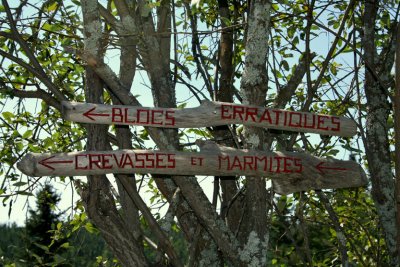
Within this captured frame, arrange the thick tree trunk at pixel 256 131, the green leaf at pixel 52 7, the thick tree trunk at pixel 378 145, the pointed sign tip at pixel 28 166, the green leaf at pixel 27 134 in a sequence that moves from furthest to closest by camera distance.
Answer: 1. the green leaf at pixel 27 134
2. the green leaf at pixel 52 7
3. the thick tree trunk at pixel 378 145
4. the thick tree trunk at pixel 256 131
5. the pointed sign tip at pixel 28 166

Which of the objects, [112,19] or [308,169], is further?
[112,19]

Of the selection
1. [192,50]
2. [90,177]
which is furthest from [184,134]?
[90,177]

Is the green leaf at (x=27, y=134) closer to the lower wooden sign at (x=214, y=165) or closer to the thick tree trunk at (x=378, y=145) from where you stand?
the lower wooden sign at (x=214, y=165)

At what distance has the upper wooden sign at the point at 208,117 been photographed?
5.55 metres

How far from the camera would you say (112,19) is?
7.12 metres

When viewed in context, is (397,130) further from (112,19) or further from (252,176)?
(112,19)

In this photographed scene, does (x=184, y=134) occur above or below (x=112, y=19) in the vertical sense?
below

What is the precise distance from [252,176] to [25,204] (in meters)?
2.99

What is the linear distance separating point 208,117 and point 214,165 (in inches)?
15.0

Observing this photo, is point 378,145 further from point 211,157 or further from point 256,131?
point 211,157

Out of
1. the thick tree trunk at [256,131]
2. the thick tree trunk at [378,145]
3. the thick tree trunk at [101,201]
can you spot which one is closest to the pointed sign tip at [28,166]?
the thick tree trunk at [101,201]

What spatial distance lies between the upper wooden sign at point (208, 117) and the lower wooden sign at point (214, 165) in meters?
0.24

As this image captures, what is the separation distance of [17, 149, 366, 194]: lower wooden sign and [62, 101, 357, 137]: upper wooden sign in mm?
241

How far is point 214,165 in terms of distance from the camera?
582 cm
